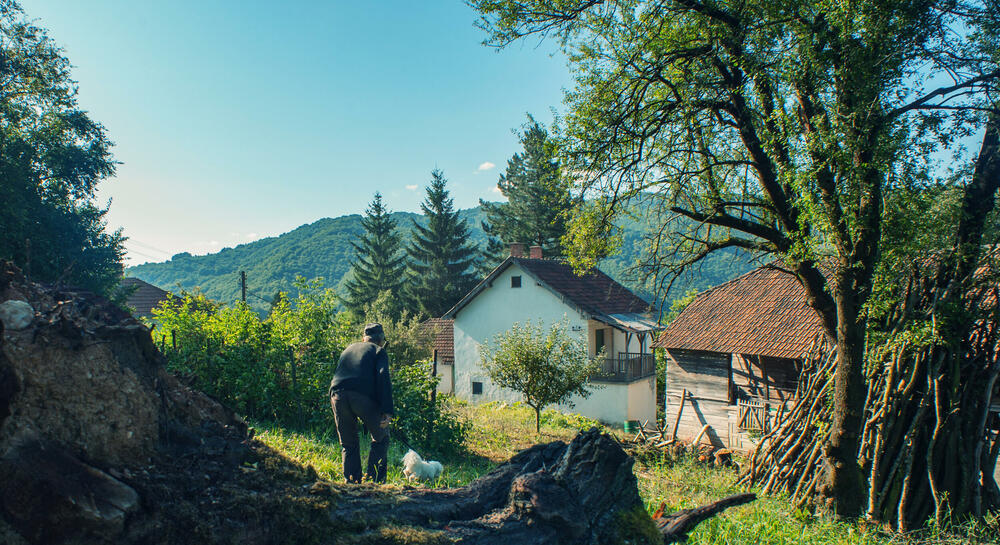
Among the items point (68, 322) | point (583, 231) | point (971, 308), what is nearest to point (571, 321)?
point (583, 231)

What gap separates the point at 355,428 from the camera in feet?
19.4

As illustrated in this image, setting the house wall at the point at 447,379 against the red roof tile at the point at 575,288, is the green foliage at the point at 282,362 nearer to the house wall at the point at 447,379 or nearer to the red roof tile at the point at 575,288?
the red roof tile at the point at 575,288

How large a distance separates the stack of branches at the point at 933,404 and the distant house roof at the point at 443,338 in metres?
24.3

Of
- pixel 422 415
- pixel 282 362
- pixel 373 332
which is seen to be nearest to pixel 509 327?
pixel 422 415

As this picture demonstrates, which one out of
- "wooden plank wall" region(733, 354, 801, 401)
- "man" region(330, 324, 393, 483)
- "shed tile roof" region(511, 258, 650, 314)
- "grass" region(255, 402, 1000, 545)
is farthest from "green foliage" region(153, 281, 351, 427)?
"shed tile roof" region(511, 258, 650, 314)

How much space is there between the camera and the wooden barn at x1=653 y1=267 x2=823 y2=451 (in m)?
16.2

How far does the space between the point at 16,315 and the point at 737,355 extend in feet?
59.5

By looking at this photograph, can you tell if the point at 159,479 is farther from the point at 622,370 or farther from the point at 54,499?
the point at 622,370

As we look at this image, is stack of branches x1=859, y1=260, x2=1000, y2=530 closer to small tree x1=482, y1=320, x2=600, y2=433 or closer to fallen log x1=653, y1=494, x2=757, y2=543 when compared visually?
fallen log x1=653, y1=494, x2=757, y2=543

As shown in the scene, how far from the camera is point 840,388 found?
7.44m

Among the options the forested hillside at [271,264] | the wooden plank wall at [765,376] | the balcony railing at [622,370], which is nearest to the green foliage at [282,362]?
the wooden plank wall at [765,376]

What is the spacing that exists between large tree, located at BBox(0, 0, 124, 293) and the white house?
1472 centimetres

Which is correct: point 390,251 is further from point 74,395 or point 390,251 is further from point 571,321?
point 74,395

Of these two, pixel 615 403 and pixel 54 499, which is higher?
pixel 54 499
